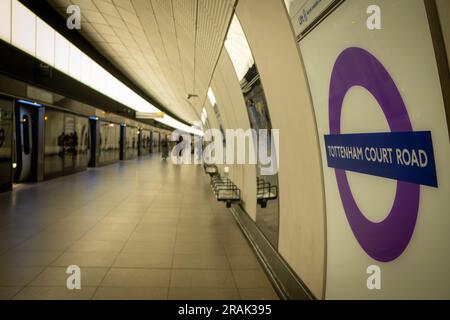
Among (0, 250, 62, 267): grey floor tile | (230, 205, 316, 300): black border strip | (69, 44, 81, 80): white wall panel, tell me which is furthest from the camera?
(69, 44, 81, 80): white wall panel

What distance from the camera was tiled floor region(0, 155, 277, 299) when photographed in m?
3.51

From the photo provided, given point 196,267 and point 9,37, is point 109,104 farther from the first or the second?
point 196,267

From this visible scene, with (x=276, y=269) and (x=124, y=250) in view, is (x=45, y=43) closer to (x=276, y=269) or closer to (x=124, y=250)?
(x=124, y=250)

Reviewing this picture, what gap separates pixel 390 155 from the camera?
5.52ft

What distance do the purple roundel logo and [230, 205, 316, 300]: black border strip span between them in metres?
1.16

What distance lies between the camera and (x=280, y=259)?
385 centimetres

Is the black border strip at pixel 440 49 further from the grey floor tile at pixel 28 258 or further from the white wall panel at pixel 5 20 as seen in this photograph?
the white wall panel at pixel 5 20

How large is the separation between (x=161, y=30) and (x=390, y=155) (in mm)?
6306

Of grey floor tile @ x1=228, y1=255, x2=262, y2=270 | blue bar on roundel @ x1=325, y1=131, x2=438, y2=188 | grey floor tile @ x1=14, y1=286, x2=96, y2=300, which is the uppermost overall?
blue bar on roundel @ x1=325, y1=131, x2=438, y2=188

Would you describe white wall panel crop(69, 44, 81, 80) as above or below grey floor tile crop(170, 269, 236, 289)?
above

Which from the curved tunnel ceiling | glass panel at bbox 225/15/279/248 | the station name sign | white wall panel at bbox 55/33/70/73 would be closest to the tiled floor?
glass panel at bbox 225/15/279/248

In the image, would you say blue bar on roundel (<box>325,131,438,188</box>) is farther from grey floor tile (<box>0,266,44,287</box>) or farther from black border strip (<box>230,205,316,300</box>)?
grey floor tile (<box>0,266,44,287</box>)

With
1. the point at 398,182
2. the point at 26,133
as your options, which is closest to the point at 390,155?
the point at 398,182

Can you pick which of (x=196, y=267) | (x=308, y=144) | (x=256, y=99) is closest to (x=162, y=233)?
(x=196, y=267)
